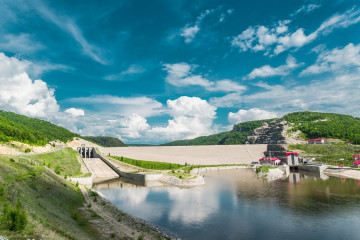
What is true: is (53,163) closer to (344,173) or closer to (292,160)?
(344,173)

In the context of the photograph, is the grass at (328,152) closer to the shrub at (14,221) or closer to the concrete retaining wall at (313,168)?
the concrete retaining wall at (313,168)

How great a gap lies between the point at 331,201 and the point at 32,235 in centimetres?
4132

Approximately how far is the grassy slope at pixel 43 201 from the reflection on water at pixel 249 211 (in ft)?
31.0

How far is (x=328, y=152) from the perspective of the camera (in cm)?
10231

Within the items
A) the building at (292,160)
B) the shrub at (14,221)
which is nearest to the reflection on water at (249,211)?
the shrub at (14,221)

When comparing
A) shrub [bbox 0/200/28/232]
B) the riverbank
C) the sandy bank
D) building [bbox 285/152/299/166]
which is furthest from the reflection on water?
the sandy bank

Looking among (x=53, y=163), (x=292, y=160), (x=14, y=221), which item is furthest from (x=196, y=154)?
(x=14, y=221)

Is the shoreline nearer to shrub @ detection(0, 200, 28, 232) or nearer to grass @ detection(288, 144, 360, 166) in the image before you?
shrub @ detection(0, 200, 28, 232)

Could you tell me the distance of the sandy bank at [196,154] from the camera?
4220 inches

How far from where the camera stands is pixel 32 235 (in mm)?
11570

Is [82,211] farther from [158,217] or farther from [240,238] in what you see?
[240,238]

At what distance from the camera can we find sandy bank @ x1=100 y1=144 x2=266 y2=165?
107188 millimetres

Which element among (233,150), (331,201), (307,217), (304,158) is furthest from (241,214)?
(233,150)

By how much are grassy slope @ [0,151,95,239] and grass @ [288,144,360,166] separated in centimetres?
9051
